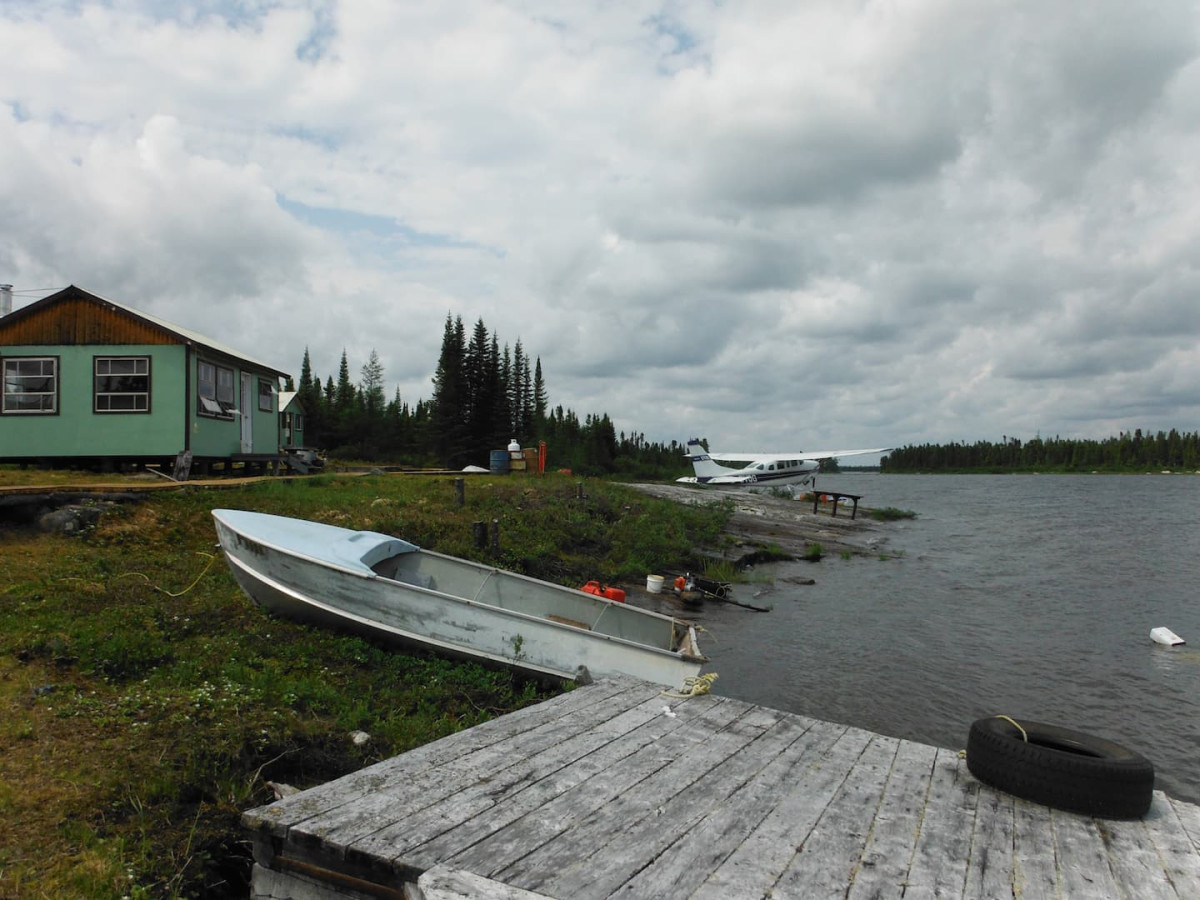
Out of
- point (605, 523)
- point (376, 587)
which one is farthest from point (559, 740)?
point (605, 523)

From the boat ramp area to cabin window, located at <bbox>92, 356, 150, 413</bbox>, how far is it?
19.0 metres

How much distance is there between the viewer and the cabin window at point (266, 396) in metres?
25.7

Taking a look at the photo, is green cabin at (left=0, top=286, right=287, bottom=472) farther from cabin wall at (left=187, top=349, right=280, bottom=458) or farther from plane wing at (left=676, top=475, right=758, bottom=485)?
plane wing at (left=676, top=475, right=758, bottom=485)

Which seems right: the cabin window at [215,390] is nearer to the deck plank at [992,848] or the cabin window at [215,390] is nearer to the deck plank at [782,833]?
the deck plank at [782,833]

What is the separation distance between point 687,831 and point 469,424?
4861cm

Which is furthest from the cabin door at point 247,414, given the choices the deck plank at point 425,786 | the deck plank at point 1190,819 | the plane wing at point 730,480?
the plane wing at point 730,480

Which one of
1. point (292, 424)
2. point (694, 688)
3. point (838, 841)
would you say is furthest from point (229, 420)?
point (292, 424)

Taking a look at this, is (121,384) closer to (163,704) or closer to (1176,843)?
(163,704)

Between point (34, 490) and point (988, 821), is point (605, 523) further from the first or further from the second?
point (988, 821)

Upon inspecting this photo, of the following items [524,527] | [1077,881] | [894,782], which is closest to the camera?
[1077,881]

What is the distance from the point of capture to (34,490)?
13.2 meters

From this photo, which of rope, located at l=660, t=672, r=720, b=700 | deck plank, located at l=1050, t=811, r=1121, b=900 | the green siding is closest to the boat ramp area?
deck plank, located at l=1050, t=811, r=1121, b=900

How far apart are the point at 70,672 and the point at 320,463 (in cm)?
2737

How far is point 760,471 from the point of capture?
58.8 meters
